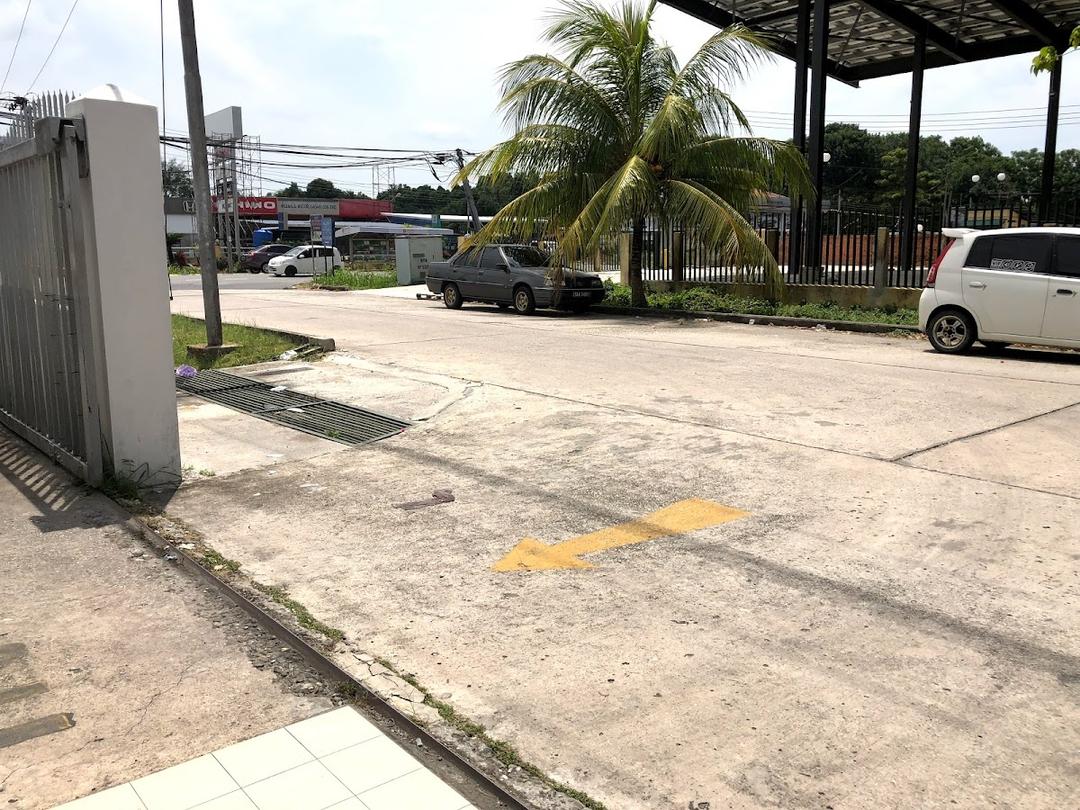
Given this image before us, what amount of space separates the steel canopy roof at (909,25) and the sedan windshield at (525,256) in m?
6.60

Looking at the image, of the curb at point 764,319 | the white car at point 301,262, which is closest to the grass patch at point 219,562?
the curb at point 764,319

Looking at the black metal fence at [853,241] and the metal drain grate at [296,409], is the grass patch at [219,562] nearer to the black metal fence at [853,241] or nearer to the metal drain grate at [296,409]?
the metal drain grate at [296,409]

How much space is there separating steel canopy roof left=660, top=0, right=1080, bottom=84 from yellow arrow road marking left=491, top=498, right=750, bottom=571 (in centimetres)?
1773

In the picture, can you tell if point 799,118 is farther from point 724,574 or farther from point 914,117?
point 724,574

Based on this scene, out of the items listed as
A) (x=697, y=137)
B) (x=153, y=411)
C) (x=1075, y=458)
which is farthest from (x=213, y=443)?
(x=697, y=137)

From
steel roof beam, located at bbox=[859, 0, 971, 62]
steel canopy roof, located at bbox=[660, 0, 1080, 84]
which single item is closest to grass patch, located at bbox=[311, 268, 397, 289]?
steel canopy roof, located at bbox=[660, 0, 1080, 84]

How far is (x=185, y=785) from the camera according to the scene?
10.1 feet

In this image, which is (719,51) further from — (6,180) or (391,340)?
(6,180)

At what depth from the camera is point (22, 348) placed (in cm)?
748

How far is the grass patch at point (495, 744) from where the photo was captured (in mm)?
3021

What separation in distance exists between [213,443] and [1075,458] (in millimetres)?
7146

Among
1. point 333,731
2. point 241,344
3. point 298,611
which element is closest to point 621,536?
point 298,611

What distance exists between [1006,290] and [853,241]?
6.78 metres

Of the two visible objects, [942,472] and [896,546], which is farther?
[942,472]
